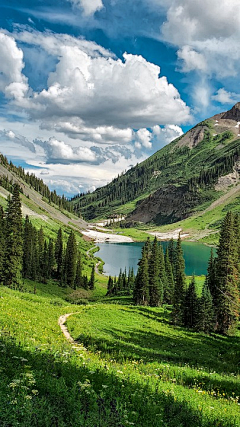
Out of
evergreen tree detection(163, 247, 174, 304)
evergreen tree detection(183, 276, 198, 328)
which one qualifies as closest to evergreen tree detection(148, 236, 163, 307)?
evergreen tree detection(163, 247, 174, 304)

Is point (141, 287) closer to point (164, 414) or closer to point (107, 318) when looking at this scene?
point (107, 318)

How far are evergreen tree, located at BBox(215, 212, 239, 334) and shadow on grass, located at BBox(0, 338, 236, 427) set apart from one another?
34100 millimetres

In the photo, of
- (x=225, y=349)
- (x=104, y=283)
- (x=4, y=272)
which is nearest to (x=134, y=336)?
(x=225, y=349)

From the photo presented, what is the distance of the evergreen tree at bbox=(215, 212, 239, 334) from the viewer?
1599 inches

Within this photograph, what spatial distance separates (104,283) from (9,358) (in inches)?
4156

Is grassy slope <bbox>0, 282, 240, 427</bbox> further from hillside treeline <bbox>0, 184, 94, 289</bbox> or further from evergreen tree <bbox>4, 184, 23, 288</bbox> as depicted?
hillside treeline <bbox>0, 184, 94, 289</bbox>

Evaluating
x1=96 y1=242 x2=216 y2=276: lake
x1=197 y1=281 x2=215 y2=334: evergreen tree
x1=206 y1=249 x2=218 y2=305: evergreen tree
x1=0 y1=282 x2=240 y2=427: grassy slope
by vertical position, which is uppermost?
x1=0 y1=282 x2=240 y2=427: grassy slope

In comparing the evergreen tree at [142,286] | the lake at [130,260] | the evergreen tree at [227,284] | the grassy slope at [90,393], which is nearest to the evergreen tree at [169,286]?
the evergreen tree at [142,286]

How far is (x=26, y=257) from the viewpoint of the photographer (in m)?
84.1

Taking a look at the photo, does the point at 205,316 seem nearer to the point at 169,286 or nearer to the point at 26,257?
the point at 169,286

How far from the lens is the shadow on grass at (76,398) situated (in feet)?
19.4

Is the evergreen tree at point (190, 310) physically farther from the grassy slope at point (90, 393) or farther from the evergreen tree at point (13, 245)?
the evergreen tree at point (13, 245)

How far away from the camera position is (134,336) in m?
26.1

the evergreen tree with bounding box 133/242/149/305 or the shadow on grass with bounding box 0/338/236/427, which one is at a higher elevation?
the shadow on grass with bounding box 0/338/236/427
